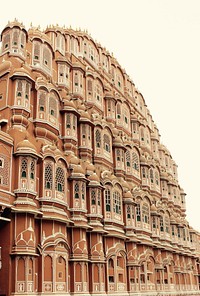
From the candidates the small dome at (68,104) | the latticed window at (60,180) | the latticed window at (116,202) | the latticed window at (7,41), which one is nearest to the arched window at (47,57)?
the latticed window at (7,41)

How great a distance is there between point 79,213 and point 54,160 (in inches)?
183

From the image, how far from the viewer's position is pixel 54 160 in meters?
26.8

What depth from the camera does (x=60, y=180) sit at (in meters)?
27.5

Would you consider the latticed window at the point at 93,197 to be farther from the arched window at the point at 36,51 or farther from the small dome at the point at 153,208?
the arched window at the point at 36,51

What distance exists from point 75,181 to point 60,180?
184cm

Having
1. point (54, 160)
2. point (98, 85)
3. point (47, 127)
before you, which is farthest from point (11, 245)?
point (98, 85)

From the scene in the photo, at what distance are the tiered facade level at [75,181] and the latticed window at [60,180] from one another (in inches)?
2.8

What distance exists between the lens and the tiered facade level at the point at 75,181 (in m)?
23.7

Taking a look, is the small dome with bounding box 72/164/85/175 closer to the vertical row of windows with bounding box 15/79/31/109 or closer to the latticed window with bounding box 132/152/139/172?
the vertical row of windows with bounding box 15/79/31/109

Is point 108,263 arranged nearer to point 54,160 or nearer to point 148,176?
point 54,160

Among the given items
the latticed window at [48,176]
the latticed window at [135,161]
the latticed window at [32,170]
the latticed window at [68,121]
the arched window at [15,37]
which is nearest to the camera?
the latticed window at [32,170]

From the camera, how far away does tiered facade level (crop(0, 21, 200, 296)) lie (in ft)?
77.7

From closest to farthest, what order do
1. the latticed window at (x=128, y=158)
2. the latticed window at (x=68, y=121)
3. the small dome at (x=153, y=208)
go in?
1. the latticed window at (x=68, y=121)
2. the latticed window at (x=128, y=158)
3. the small dome at (x=153, y=208)

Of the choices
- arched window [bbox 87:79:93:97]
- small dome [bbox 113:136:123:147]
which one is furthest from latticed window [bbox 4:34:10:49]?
small dome [bbox 113:136:123:147]
